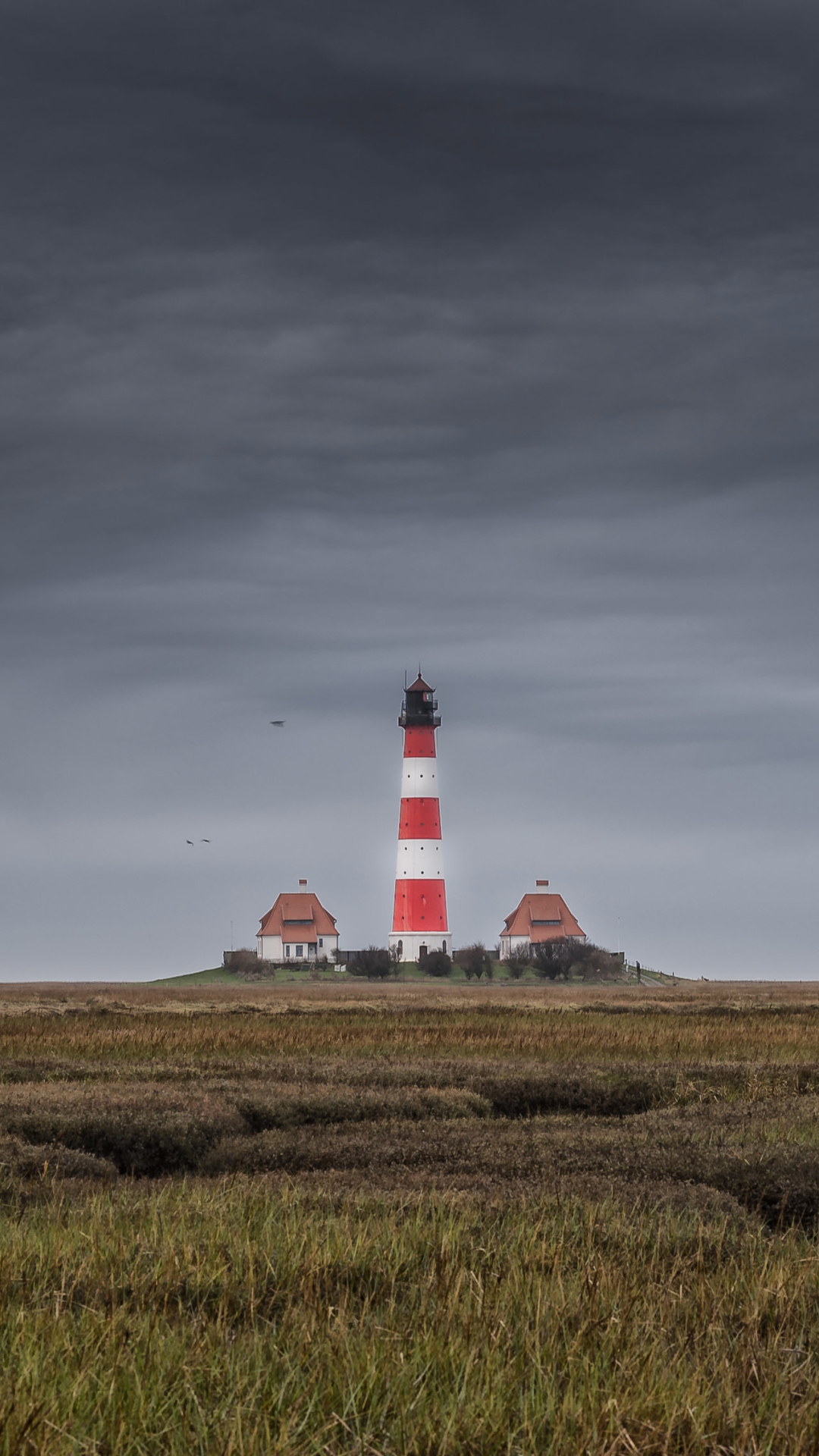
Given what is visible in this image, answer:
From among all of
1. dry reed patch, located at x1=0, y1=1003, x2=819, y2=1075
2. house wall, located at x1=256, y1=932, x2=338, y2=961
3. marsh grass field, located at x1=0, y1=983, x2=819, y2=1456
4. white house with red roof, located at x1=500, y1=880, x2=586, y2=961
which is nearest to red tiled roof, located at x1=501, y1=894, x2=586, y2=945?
white house with red roof, located at x1=500, y1=880, x2=586, y2=961

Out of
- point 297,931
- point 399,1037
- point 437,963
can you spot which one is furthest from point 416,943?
point 399,1037

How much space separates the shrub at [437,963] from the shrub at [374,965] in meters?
3.52

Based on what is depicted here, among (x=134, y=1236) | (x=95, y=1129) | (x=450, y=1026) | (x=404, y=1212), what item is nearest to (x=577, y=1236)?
(x=404, y=1212)

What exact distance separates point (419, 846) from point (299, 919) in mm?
31415

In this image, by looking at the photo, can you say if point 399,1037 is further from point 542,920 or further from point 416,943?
point 542,920

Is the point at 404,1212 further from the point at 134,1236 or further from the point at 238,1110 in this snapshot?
the point at 238,1110

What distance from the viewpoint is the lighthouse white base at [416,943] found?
107m

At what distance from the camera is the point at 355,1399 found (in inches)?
205

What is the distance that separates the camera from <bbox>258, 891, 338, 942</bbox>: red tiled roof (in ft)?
422

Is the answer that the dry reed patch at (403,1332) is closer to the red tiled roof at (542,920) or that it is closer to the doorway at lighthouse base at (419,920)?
the doorway at lighthouse base at (419,920)

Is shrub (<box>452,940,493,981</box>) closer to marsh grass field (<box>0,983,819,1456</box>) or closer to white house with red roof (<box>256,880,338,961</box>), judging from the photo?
white house with red roof (<box>256,880,338,961</box>)

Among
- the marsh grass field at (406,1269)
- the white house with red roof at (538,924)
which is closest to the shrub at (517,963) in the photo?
the white house with red roof at (538,924)

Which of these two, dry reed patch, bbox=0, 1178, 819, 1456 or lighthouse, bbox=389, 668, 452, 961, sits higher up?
lighthouse, bbox=389, 668, 452, 961

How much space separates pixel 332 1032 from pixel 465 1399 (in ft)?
111
